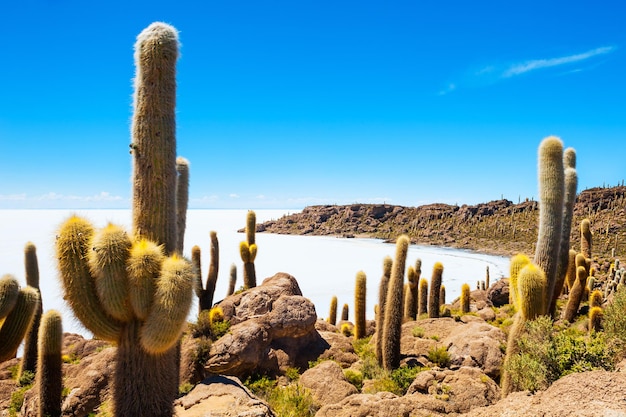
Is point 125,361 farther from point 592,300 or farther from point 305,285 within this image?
point 305,285

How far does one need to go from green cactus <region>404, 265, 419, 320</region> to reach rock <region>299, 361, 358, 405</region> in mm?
9929

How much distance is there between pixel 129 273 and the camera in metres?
4.87

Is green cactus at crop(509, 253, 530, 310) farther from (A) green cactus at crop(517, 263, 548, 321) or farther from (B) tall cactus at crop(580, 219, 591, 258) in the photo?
(B) tall cactus at crop(580, 219, 591, 258)

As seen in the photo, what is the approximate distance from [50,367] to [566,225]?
46.0ft

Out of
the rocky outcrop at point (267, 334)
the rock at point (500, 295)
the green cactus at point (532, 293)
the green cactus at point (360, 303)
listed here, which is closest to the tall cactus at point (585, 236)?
the rock at point (500, 295)

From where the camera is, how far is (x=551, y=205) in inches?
350

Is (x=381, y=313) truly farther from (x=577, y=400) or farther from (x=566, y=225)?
(x=577, y=400)

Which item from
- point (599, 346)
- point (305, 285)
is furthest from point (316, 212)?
point (599, 346)

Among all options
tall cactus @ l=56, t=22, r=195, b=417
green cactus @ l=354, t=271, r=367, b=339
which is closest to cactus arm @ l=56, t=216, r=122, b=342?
tall cactus @ l=56, t=22, r=195, b=417

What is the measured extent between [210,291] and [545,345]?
13.5m

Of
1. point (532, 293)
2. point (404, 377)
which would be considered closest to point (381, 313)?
point (404, 377)

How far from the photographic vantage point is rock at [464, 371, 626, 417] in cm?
421

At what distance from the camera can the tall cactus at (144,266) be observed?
191 inches

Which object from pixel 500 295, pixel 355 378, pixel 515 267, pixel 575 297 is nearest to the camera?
pixel 515 267
